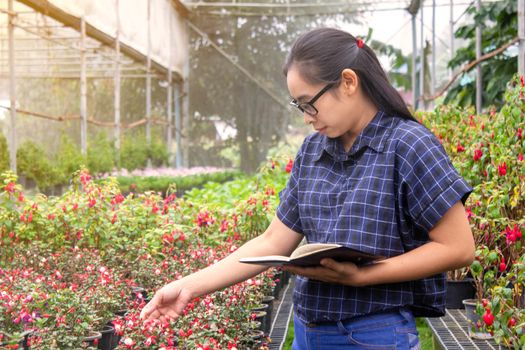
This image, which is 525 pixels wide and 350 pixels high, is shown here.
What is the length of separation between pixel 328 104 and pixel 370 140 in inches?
4.7

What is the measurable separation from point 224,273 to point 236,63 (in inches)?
722

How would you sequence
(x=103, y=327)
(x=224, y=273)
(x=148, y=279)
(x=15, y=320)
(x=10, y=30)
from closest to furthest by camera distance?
(x=224, y=273) < (x=15, y=320) < (x=103, y=327) < (x=148, y=279) < (x=10, y=30)

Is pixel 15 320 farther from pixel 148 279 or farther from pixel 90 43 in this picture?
pixel 90 43

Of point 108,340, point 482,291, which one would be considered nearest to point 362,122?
point 108,340

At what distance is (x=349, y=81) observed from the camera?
178cm

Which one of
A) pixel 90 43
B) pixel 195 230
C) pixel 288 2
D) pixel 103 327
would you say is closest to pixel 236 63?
pixel 288 2

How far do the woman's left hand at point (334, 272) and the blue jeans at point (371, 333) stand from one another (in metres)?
0.11

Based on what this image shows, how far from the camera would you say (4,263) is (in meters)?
4.45

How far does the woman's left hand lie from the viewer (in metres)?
1.66

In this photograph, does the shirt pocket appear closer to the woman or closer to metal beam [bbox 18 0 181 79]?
the woman

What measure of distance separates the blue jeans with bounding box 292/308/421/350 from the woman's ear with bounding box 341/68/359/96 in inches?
19.1

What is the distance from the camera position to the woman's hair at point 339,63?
1767mm

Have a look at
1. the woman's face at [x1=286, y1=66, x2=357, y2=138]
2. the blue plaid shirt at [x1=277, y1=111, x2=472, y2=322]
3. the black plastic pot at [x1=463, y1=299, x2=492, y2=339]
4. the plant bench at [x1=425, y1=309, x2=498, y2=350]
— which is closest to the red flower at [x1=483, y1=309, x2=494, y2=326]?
the black plastic pot at [x1=463, y1=299, x2=492, y2=339]

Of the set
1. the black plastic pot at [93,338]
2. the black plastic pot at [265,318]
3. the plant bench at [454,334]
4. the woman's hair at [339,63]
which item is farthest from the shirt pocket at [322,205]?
the plant bench at [454,334]
